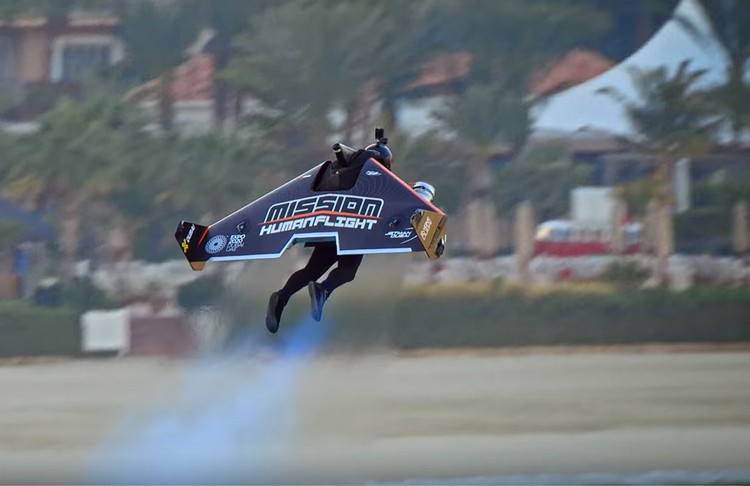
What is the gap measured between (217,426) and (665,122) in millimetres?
13642

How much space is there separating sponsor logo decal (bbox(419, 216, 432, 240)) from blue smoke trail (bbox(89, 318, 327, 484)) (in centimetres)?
1603

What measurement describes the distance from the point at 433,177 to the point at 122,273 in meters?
7.35

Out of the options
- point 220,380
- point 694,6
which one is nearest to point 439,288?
point 220,380

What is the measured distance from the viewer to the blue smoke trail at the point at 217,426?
89.2ft

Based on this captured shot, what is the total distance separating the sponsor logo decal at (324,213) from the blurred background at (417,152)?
60.4 feet

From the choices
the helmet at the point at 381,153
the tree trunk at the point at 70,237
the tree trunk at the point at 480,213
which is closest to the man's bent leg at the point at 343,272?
the helmet at the point at 381,153

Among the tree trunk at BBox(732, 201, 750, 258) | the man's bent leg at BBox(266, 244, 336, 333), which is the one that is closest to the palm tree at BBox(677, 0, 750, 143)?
the tree trunk at BBox(732, 201, 750, 258)

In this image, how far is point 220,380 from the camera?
92.4 feet

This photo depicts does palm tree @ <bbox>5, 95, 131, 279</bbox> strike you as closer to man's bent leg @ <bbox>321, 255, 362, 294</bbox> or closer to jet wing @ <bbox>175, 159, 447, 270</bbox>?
man's bent leg @ <bbox>321, 255, 362, 294</bbox>

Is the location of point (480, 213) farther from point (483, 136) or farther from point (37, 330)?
point (37, 330)

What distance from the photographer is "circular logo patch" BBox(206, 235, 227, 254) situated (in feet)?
37.4

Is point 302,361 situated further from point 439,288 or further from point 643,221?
point 643,221

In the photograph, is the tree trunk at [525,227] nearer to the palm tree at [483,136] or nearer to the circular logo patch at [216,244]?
the palm tree at [483,136]

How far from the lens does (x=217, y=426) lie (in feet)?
91.7
